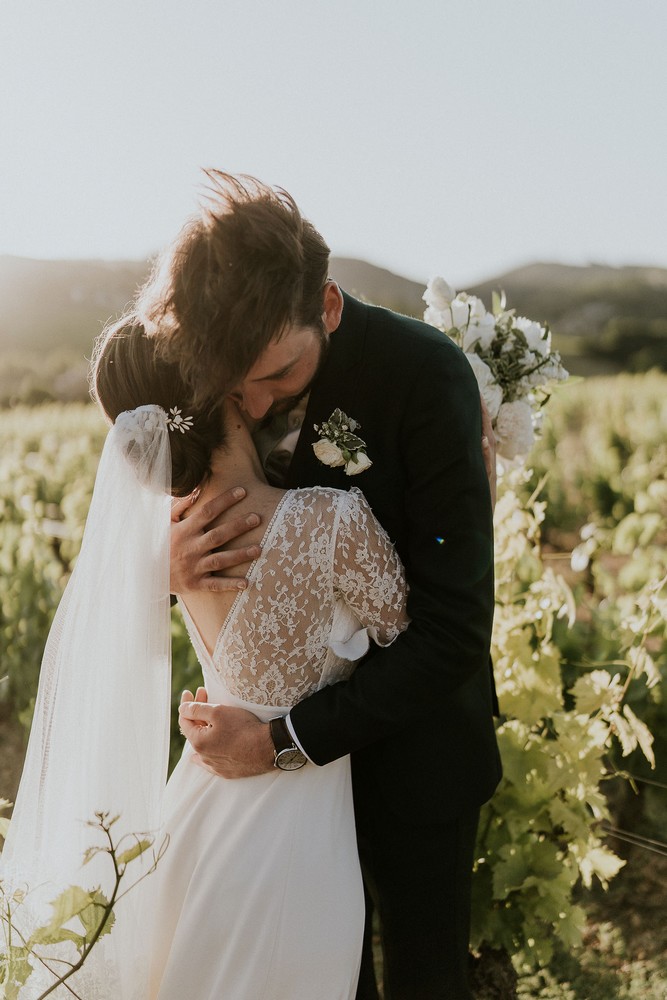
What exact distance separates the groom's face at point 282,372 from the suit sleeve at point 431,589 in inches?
9.4

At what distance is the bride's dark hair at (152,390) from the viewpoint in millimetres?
1873

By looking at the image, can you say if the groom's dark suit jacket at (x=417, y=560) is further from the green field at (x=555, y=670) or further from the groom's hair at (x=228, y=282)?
the green field at (x=555, y=670)

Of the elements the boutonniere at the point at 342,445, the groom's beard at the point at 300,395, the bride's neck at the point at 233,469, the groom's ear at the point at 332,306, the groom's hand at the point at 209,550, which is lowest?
the groom's hand at the point at 209,550

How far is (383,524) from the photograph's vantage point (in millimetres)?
2059

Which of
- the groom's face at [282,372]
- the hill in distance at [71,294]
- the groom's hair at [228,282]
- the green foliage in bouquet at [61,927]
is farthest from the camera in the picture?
the hill in distance at [71,294]

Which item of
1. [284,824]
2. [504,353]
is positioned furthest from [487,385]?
[284,824]

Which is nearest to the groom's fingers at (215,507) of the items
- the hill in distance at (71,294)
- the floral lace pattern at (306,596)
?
the floral lace pattern at (306,596)

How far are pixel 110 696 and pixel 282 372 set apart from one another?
2.56 feet

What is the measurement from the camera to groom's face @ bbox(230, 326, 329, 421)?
1.78m

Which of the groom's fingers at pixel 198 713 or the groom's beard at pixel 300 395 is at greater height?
the groom's beard at pixel 300 395

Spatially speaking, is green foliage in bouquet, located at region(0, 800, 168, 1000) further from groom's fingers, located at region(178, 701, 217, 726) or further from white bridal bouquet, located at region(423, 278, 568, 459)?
white bridal bouquet, located at region(423, 278, 568, 459)

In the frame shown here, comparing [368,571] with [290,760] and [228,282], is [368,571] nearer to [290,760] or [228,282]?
[290,760]

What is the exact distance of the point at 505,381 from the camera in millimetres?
2678

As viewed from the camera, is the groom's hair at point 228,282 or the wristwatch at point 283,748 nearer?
the groom's hair at point 228,282
